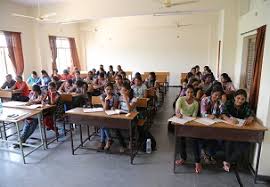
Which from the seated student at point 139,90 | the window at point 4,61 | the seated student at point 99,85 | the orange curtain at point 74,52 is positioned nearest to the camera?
the seated student at point 139,90

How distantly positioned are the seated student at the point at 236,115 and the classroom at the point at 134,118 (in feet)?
0.05

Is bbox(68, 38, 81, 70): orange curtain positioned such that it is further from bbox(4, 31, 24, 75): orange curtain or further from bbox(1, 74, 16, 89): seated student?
bbox(1, 74, 16, 89): seated student

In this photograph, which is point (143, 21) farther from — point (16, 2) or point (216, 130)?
point (216, 130)

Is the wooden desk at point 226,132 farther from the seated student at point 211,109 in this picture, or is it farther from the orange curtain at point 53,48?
the orange curtain at point 53,48

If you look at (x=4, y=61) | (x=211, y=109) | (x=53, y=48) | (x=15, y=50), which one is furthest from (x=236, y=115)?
A: (x=53, y=48)

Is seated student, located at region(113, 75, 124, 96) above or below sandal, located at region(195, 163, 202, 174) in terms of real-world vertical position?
above

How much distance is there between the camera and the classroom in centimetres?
290

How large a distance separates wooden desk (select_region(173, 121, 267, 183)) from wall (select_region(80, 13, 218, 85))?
754 centimetres

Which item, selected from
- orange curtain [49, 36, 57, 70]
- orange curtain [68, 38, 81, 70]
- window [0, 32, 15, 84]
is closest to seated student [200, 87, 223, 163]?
window [0, 32, 15, 84]

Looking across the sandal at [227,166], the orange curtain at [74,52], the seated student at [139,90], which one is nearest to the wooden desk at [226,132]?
the sandal at [227,166]

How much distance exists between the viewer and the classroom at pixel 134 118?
2900 mm

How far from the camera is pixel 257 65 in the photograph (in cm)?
362

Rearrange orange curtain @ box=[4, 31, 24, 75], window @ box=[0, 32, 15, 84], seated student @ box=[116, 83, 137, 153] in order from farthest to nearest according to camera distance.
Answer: orange curtain @ box=[4, 31, 24, 75]
window @ box=[0, 32, 15, 84]
seated student @ box=[116, 83, 137, 153]

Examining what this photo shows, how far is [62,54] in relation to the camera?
10141 millimetres
